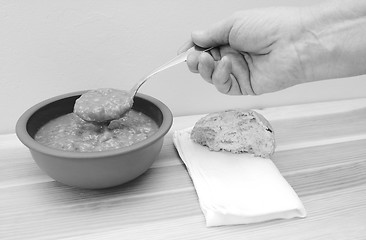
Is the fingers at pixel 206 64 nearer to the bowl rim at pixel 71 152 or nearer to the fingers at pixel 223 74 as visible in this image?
the fingers at pixel 223 74

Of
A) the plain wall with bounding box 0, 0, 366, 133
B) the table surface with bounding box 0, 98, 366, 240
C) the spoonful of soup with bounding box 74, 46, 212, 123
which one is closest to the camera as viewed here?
the table surface with bounding box 0, 98, 366, 240

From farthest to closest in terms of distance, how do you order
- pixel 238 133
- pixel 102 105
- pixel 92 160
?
pixel 238 133
pixel 102 105
pixel 92 160

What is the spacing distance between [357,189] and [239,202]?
299 mm

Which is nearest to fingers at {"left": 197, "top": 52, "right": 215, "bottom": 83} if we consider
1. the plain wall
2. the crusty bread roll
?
the crusty bread roll

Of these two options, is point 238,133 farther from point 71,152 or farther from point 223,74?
point 71,152

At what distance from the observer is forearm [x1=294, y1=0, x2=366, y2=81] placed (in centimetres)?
91

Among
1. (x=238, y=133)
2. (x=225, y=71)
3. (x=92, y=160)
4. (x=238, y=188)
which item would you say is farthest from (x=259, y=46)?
(x=92, y=160)

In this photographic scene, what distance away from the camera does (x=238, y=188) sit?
0.87 m

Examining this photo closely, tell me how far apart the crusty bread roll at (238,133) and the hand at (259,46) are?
0.32 ft

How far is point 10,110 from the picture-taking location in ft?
3.77

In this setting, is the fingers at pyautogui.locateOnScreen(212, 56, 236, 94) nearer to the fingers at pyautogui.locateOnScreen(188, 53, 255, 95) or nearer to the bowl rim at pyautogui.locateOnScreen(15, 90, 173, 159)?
the fingers at pyautogui.locateOnScreen(188, 53, 255, 95)

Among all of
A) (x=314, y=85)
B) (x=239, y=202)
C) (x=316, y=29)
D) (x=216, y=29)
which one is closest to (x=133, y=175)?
(x=239, y=202)

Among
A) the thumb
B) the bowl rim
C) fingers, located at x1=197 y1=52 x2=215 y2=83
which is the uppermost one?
the thumb

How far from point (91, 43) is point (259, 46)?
46 centimetres
